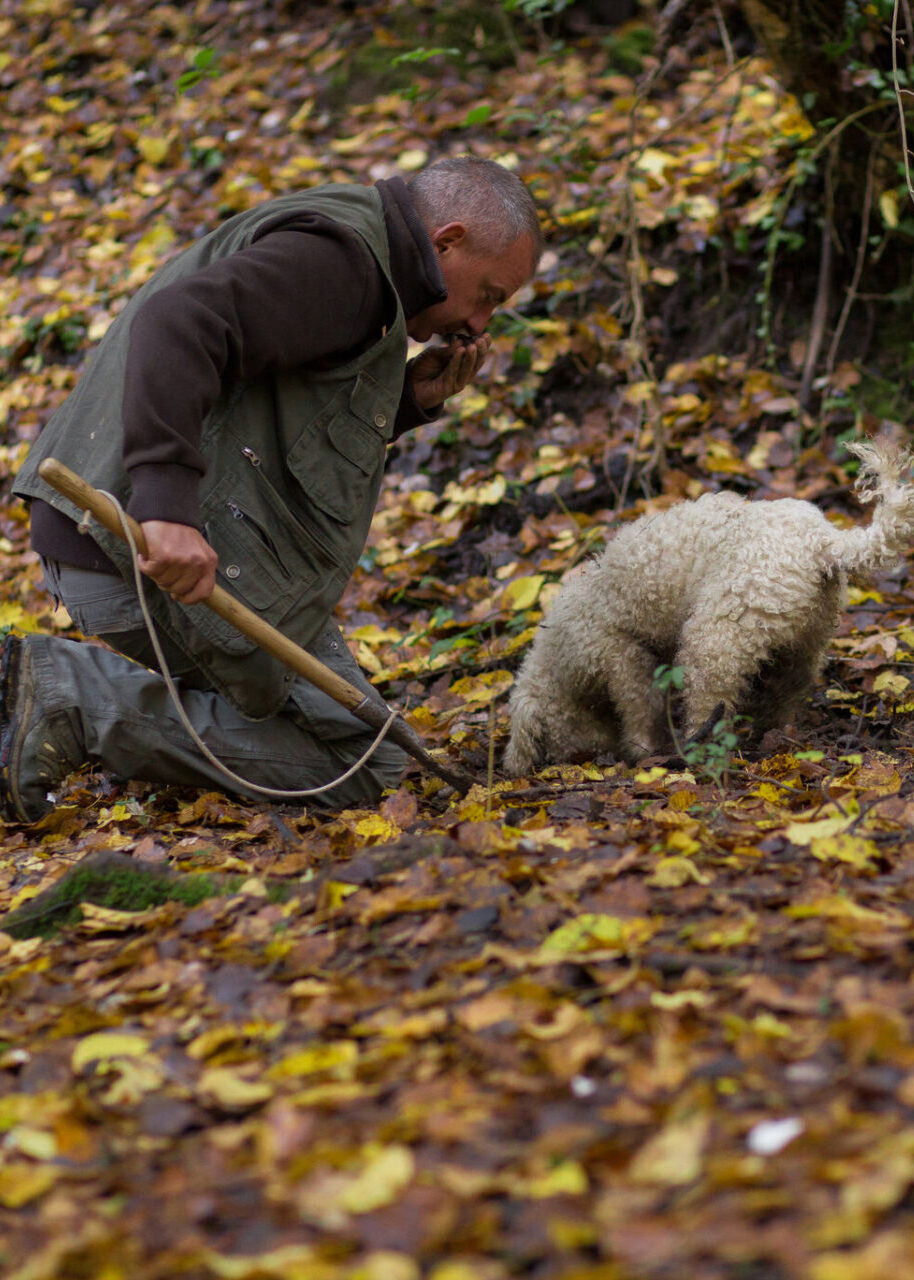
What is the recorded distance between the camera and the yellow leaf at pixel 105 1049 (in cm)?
200

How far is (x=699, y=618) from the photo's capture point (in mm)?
3924

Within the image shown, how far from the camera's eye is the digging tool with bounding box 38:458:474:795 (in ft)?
9.42

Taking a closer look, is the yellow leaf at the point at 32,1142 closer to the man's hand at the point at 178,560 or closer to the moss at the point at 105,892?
the moss at the point at 105,892

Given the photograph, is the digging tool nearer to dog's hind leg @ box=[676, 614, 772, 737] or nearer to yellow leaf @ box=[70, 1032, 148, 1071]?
dog's hind leg @ box=[676, 614, 772, 737]

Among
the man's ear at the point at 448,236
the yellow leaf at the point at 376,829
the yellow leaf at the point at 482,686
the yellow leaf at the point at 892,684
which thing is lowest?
the yellow leaf at the point at 892,684

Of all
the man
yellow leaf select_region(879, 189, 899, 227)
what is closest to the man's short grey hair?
the man

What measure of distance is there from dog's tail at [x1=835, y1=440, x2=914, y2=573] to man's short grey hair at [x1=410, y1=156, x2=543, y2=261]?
123 cm

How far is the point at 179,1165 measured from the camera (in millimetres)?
1678

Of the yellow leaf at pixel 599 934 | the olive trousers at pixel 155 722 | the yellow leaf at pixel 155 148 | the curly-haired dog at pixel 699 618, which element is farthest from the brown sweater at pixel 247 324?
the yellow leaf at pixel 155 148

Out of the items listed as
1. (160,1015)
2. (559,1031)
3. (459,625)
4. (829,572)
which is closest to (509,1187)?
Result: (559,1031)

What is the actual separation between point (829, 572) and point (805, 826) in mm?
1369

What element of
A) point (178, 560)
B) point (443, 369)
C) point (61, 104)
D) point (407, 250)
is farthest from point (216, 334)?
point (61, 104)

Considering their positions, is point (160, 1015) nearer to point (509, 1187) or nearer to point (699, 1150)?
point (509, 1187)

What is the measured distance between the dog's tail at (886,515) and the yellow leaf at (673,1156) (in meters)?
2.39
